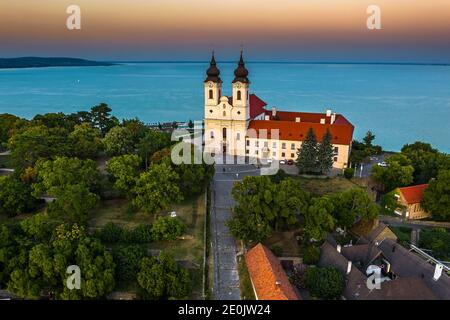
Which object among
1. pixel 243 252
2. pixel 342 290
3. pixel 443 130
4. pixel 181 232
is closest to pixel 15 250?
pixel 181 232

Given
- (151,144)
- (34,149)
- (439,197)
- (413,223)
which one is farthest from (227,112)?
(439,197)

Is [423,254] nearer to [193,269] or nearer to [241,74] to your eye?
[193,269]

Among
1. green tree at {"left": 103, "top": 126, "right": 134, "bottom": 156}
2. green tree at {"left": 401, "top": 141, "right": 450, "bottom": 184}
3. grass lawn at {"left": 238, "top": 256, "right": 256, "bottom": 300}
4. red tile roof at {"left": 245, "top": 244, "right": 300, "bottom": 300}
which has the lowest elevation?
grass lawn at {"left": 238, "top": 256, "right": 256, "bottom": 300}

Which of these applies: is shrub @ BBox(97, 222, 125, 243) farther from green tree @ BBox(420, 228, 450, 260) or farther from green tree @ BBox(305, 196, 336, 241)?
green tree @ BBox(420, 228, 450, 260)

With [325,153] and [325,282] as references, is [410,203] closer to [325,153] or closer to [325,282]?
[325,153]

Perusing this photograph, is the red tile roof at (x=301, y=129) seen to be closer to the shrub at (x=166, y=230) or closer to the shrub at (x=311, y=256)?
the shrub at (x=311, y=256)

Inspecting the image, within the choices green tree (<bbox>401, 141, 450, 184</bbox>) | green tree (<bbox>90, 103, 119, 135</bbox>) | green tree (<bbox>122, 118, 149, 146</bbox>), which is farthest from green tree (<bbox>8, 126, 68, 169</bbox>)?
green tree (<bbox>401, 141, 450, 184</bbox>)
